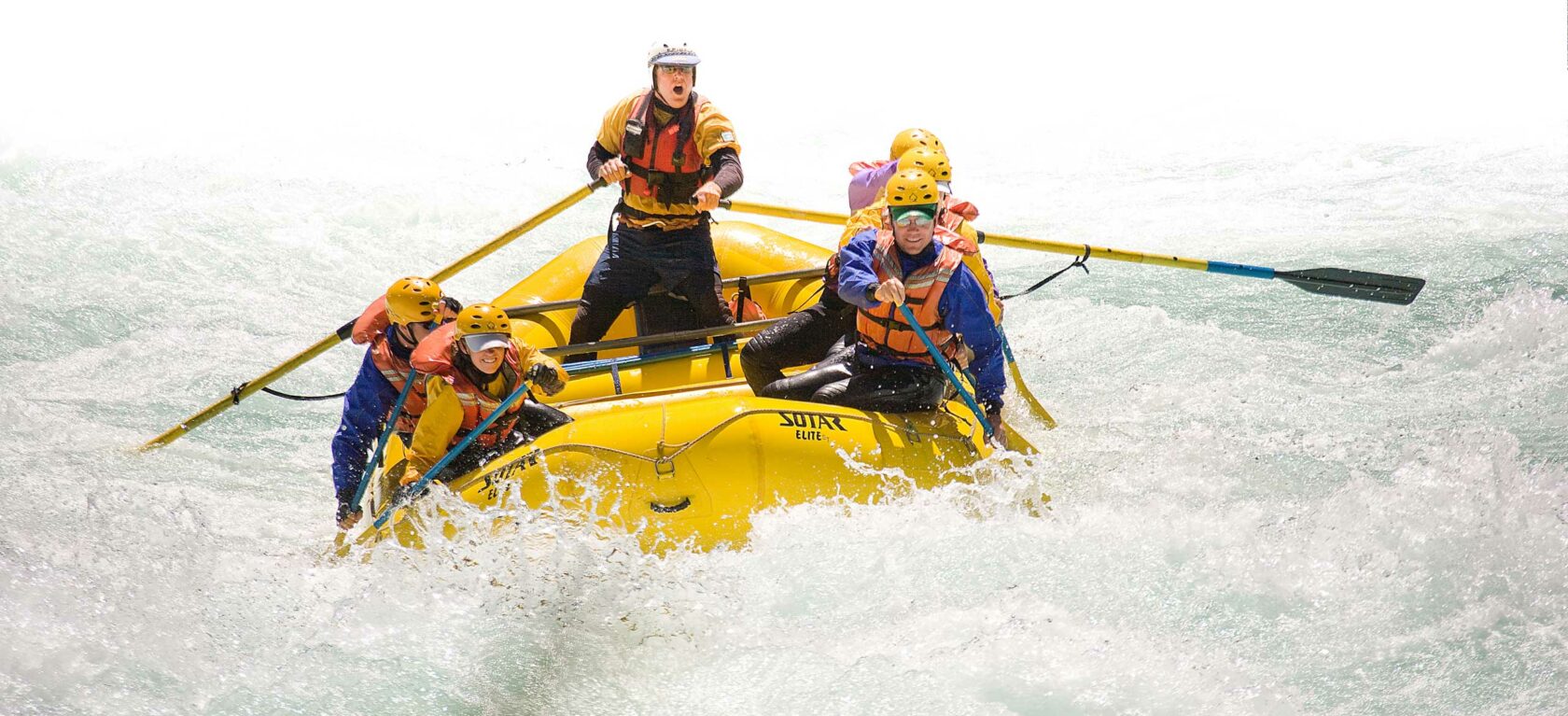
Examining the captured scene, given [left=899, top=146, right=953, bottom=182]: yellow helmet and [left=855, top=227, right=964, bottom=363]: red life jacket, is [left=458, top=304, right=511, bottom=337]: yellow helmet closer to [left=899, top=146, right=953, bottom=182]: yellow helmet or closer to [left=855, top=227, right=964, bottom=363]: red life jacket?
[left=855, top=227, right=964, bottom=363]: red life jacket

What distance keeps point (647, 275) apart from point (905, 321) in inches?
55.9

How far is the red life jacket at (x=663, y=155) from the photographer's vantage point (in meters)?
5.47

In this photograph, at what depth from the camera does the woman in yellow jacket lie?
454cm

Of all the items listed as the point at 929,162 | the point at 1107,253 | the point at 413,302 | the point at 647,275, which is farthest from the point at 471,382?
the point at 1107,253

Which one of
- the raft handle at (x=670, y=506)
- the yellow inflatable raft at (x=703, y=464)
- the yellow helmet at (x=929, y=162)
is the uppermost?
the yellow helmet at (x=929, y=162)

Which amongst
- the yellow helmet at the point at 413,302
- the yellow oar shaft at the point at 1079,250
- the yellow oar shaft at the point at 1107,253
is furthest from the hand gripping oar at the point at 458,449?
the yellow oar shaft at the point at 1107,253

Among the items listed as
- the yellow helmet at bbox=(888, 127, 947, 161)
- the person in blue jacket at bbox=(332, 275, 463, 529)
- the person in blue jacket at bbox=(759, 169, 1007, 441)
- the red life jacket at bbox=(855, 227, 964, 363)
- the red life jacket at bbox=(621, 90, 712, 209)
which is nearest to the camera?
the person in blue jacket at bbox=(759, 169, 1007, 441)

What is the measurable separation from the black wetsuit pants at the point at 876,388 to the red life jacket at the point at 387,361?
1278 mm

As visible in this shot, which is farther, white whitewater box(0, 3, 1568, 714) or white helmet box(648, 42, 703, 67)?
white helmet box(648, 42, 703, 67)

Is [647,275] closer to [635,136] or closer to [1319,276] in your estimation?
[635,136]

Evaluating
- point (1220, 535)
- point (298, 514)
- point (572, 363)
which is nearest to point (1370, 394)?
point (1220, 535)

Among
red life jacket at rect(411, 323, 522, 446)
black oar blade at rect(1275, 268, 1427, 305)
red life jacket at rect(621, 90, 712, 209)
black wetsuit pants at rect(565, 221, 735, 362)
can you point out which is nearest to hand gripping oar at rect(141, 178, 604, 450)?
red life jacket at rect(621, 90, 712, 209)

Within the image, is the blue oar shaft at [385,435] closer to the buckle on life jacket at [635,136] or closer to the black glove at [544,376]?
the black glove at [544,376]

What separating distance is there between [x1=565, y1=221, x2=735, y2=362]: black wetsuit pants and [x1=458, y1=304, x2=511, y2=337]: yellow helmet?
1211 millimetres
